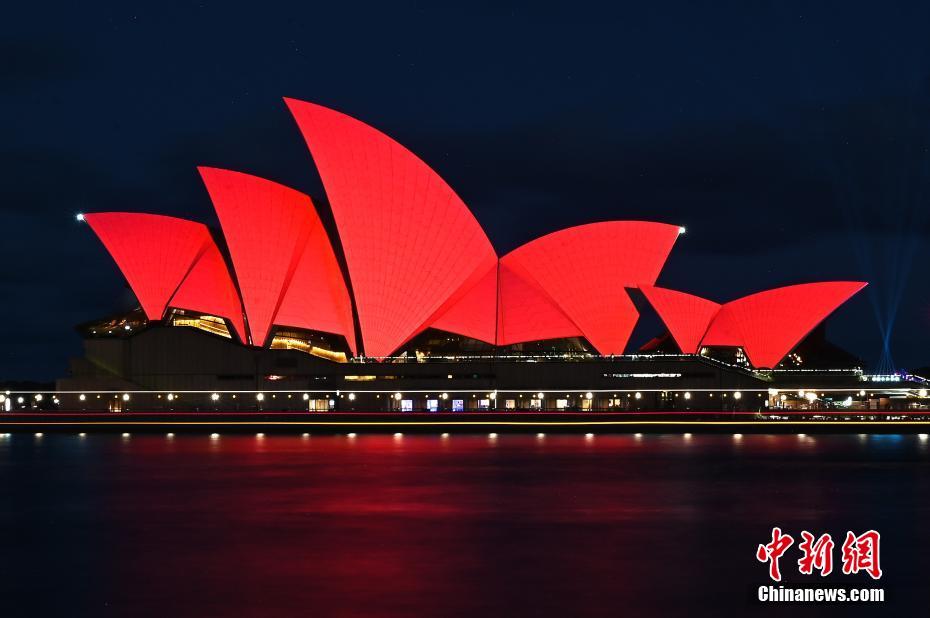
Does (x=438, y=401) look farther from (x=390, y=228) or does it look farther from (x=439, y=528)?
(x=439, y=528)

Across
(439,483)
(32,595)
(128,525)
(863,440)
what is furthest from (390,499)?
(863,440)

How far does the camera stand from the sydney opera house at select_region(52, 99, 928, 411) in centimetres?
5247

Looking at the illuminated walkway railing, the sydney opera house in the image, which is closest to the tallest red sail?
the sydney opera house

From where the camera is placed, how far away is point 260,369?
54.0 metres

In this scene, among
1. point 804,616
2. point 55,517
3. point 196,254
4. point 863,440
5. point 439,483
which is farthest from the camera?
point 196,254

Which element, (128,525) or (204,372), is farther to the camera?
(204,372)

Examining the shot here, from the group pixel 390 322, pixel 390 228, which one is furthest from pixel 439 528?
pixel 390 322

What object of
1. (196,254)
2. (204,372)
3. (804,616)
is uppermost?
(196,254)

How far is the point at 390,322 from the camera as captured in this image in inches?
2106

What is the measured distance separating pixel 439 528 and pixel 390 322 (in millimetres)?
35542

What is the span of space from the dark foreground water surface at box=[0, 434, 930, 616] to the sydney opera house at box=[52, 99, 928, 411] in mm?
20204

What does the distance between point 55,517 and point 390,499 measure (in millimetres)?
6616

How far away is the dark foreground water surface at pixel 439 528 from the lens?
1305 centimetres

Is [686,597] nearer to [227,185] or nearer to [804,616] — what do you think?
[804,616]
